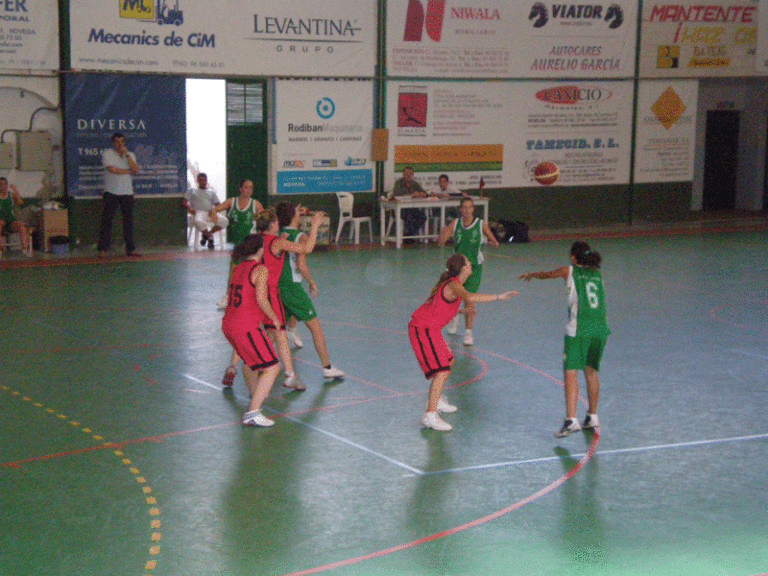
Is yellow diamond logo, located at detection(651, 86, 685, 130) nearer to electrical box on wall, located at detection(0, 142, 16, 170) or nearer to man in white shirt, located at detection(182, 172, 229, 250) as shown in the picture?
man in white shirt, located at detection(182, 172, 229, 250)

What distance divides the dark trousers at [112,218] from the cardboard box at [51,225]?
2.33 feet

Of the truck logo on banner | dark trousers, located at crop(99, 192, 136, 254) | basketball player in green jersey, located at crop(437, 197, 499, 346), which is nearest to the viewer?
basketball player in green jersey, located at crop(437, 197, 499, 346)

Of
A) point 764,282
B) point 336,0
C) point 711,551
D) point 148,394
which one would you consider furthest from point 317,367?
point 336,0

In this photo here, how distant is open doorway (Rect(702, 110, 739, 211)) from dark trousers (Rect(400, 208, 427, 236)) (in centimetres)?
1100

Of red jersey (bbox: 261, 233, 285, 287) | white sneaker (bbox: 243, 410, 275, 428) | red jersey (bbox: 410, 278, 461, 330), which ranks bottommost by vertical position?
white sneaker (bbox: 243, 410, 275, 428)

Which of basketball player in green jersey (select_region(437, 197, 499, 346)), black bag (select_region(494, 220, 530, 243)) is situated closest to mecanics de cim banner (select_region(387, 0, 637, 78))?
black bag (select_region(494, 220, 530, 243))

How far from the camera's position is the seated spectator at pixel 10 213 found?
56.7ft

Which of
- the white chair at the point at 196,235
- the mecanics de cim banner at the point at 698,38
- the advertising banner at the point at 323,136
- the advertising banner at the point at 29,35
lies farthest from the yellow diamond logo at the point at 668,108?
the advertising banner at the point at 29,35

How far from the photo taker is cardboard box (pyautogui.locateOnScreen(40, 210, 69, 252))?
1808 centimetres

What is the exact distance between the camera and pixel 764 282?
53.3ft

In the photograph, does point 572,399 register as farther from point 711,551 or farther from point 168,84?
point 168,84

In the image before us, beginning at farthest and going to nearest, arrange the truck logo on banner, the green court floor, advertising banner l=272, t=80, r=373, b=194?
1. advertising banner l=272, t=80, r=373, b=194
2. the truck logo on banner
3. the green court floor

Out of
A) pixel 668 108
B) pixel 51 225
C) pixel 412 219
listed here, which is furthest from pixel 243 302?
pixel 668 108

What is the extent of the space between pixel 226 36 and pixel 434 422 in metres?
13.0
